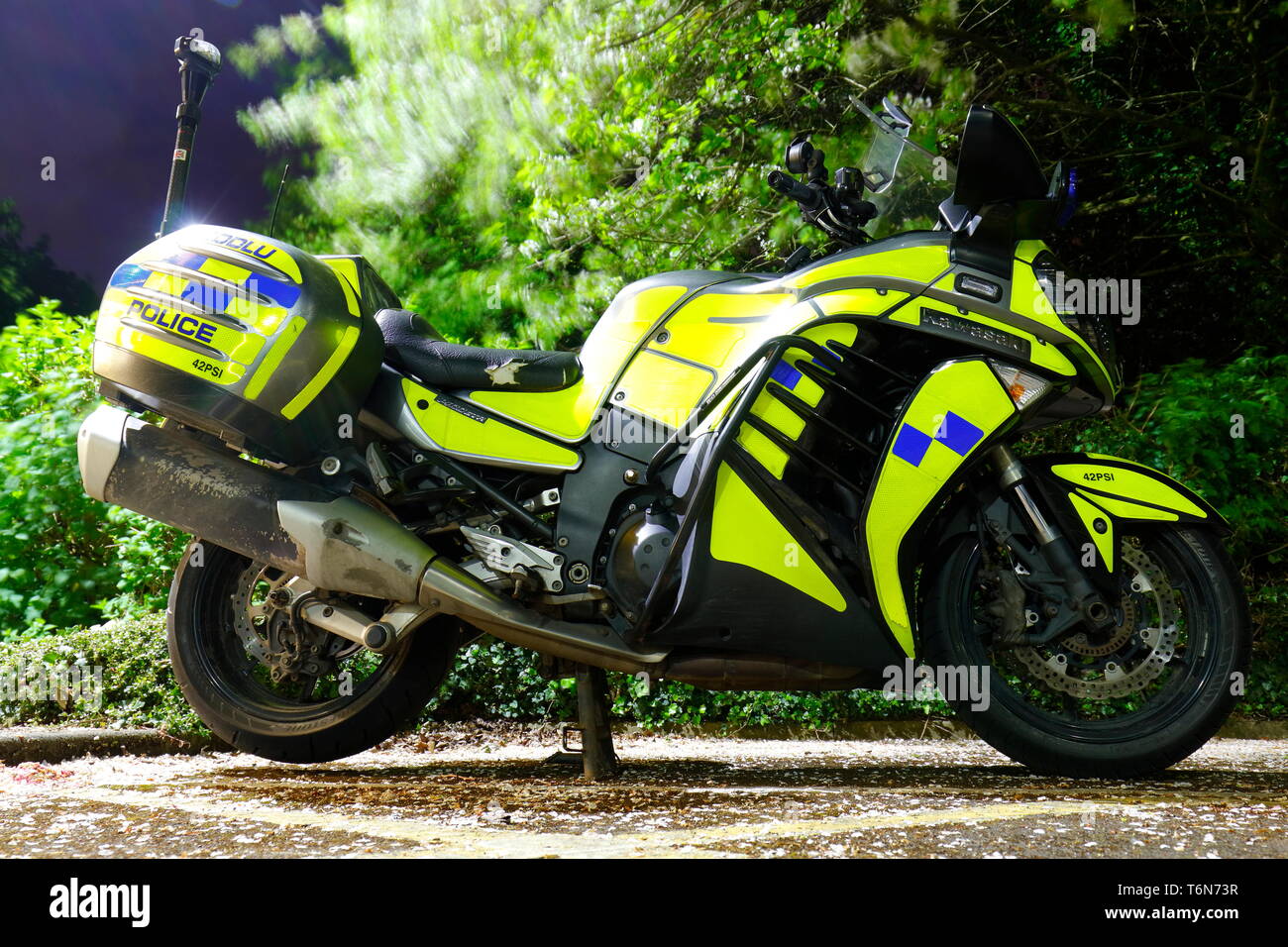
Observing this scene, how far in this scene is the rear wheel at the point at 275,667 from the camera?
3037 millimetres

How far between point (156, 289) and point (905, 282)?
220 centimetres

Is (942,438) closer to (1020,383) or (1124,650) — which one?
(1020,383)

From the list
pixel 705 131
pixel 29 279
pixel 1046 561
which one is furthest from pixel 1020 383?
pixel 29 279

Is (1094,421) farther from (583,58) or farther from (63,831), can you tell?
(63,831)

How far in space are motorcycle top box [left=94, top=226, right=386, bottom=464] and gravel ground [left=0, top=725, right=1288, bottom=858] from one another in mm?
1080

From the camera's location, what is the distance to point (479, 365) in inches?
119

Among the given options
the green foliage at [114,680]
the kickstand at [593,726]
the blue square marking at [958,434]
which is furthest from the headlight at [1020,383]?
the green foliage at [114,680]

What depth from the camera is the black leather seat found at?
3000 millimetres

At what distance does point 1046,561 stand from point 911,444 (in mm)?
531

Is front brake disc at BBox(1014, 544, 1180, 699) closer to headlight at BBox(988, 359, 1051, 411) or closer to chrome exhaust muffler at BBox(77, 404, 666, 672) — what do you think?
headlight at BBox(988, 359, 1051, 411)

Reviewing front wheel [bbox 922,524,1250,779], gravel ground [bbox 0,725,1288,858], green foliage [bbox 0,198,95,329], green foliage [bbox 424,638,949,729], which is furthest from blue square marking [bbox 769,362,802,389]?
green foliage [bbox 0,198,95,329]

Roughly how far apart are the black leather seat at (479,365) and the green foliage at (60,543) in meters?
2.78

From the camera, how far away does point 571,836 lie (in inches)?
88.9

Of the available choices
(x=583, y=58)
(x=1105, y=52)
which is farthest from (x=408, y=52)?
(x=1105, y=52)
